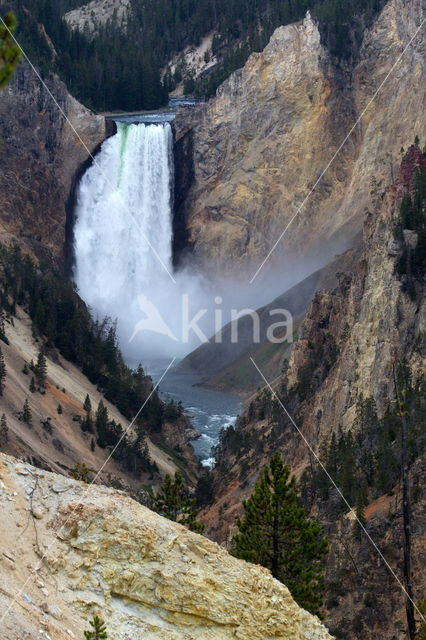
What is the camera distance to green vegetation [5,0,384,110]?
284ft

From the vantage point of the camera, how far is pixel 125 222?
88.4 meters

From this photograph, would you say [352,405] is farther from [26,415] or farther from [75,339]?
[75,339]

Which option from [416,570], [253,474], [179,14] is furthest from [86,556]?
[179,14]

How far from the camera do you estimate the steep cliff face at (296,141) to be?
8012cm

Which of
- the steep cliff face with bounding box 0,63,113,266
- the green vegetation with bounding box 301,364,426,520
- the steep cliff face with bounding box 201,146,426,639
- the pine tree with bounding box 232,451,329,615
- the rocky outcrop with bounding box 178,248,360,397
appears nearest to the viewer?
the pine tree with bounding box 232,451,329,615

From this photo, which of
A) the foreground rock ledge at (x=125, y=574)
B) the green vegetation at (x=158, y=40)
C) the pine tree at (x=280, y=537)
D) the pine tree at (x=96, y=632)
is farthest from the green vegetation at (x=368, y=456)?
the green vegetation at (x=158, y=40)

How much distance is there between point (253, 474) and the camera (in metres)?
43.6

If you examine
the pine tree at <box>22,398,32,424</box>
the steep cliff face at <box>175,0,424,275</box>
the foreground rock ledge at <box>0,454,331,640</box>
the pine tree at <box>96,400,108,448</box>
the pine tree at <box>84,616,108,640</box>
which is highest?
the steep cliff face at <box>175,0,424,275</box>

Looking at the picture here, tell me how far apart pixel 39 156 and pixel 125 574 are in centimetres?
7366

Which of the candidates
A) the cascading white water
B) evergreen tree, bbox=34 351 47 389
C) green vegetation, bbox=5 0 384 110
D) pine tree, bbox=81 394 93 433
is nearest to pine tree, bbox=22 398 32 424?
evergreen tree, bbox=34 351 47 389

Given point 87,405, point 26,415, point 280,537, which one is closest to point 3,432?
point 26,415

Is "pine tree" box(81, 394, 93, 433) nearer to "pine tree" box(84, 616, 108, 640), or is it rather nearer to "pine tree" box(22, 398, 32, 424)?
"pine tree" box(22, 398, 32, 424)

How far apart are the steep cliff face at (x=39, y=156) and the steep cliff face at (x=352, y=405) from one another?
3402cm

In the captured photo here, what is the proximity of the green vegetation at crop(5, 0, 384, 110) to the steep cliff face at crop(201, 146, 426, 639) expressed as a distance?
44.0 metres
